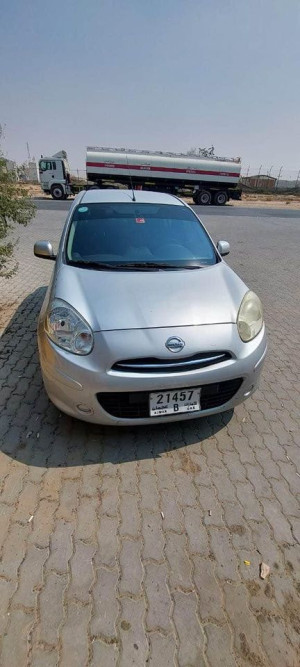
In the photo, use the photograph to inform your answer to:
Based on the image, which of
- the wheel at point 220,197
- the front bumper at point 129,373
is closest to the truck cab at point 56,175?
the wheel at point 220,197

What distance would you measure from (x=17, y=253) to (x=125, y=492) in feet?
23.0

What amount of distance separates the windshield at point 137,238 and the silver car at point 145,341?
4cm

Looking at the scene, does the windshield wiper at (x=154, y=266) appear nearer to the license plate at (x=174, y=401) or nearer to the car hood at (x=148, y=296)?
the car hood at (x=148, y=296)

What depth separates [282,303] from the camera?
5570 millimetres

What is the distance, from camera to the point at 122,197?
361 centimetres

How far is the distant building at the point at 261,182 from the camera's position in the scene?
4626 cm

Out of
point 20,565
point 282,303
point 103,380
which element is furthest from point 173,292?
point 282,303

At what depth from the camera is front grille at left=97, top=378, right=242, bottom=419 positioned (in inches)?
79.5

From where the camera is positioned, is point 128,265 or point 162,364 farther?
point 128,265

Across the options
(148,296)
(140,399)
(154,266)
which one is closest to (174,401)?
(140,399)

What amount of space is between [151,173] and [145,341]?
2477 centimetres

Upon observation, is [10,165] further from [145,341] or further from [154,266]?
[145,341]

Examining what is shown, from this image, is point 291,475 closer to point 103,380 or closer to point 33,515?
point 103,380

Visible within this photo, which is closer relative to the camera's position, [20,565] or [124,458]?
[20,565]
